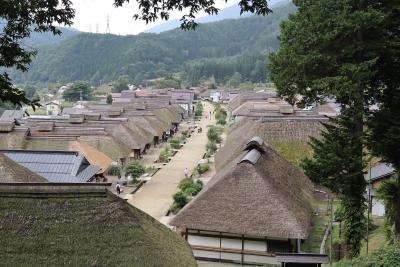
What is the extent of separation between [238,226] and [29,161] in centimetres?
1110

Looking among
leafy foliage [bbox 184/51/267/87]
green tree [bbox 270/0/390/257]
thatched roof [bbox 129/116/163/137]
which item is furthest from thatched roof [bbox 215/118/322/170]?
leafy foliage [bbox 184/51/267/87]

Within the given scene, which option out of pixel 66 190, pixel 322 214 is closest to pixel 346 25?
pixel 66 190

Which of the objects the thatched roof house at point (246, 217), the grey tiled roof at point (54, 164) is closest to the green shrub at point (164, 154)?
the grey tiled roof at point (54, 164)

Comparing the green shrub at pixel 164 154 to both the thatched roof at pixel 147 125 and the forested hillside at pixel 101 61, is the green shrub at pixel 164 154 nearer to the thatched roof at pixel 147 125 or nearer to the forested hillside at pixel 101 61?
the thatched roof at pixel 147 125

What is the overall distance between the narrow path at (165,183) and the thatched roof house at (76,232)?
14283 mm

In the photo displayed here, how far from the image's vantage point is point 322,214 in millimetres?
24156

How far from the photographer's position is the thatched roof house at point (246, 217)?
1741cm

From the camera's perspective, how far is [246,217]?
58.0 feet

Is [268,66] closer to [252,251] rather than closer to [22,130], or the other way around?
[252,251]

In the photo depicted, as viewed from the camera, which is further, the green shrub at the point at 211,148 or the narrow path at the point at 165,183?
the green shrub at the point at 211,148

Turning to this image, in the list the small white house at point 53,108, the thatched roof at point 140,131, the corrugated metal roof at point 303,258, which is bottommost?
the corrugated metal roof at point 303,258

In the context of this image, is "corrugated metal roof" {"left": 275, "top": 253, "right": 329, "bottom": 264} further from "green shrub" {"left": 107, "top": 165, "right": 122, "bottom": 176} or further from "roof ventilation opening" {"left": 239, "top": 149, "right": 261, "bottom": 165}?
"green shrub" {"left": 107, "top": 165, "right": 122, "bottom": 176}

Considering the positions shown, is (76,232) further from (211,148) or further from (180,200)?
(211,148)

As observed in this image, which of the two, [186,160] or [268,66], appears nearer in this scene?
[268,66]
